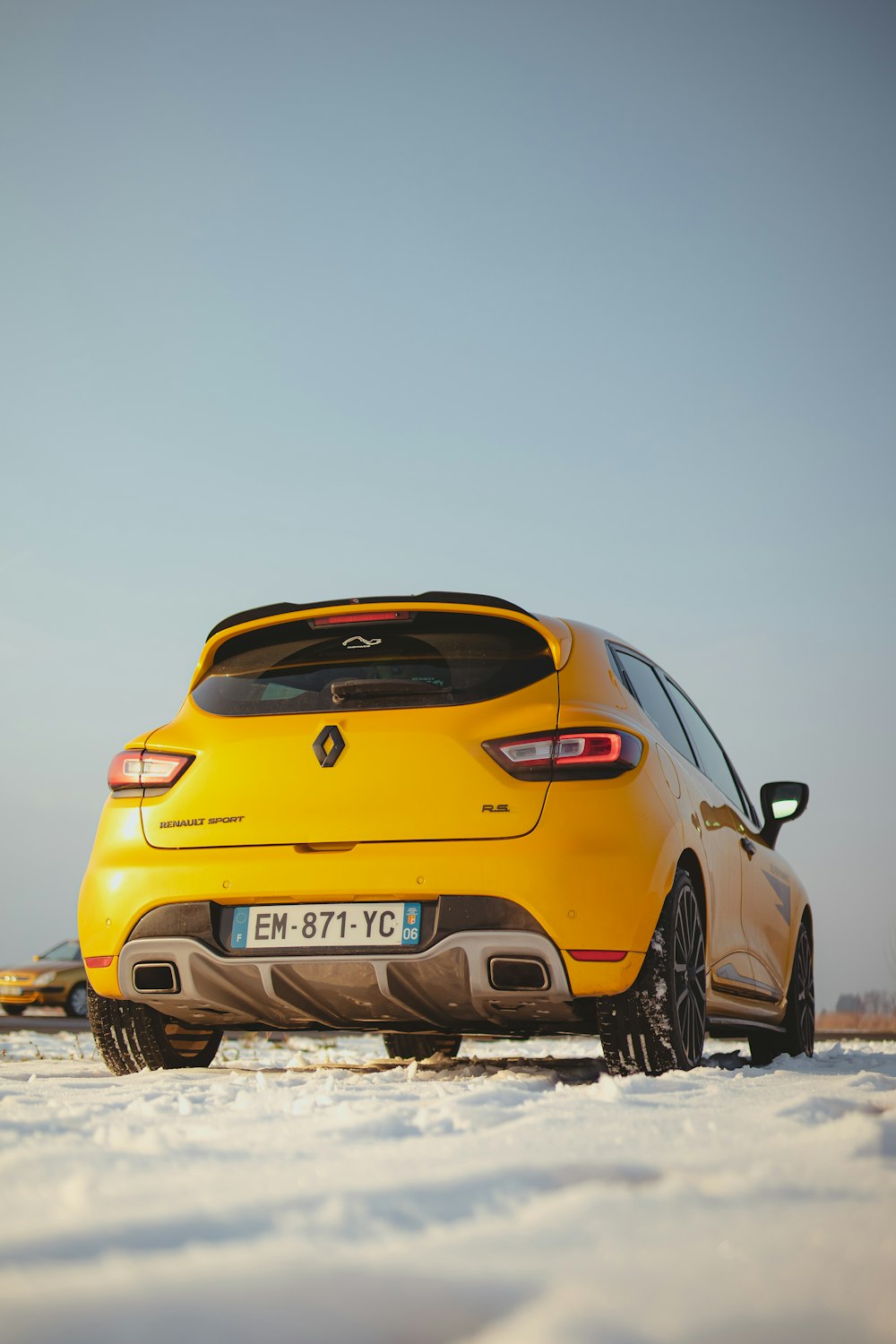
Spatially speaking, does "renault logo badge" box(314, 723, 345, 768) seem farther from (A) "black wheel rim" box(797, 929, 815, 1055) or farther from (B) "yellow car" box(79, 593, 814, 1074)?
(A) "black wheel rim" box(797, 929, 815, 1055)

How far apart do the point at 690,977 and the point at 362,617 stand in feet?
5.76

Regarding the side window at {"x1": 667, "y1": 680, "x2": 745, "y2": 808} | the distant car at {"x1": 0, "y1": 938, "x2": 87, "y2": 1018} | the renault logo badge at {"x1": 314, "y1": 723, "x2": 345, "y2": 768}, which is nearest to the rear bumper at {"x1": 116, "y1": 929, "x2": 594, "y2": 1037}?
the renault logo badge at {"x1": 314, "y1": 723, "x2": 345, "y2": 768}

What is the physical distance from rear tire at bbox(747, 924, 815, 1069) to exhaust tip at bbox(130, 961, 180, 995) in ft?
12.0

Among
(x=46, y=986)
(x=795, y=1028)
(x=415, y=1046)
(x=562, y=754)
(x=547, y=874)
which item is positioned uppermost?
(x=562, y=754)

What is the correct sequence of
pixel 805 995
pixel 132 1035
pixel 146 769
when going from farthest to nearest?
pixel 805 995, pixel 132 1035, pixel 146 769

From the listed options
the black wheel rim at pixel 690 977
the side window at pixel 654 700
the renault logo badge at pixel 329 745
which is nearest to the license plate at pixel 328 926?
the renault logo badge at pixel 329 745

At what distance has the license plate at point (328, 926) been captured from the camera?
407 cm

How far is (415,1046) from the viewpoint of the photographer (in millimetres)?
7316

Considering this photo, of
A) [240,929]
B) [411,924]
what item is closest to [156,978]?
[240,929]

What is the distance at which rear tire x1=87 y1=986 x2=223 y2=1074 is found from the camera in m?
4.78

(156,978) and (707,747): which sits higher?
(707,747)

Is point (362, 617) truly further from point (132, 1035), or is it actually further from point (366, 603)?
point (132, 1035)

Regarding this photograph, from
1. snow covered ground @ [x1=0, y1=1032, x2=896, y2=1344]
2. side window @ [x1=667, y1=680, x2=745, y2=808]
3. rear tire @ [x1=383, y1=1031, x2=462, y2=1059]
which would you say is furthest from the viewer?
rear tire @ [x1=383, y1=1031, x2=462, y2=1059]

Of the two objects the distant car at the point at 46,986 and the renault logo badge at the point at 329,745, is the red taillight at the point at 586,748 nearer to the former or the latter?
the renault logo badge at the point at 329,745
